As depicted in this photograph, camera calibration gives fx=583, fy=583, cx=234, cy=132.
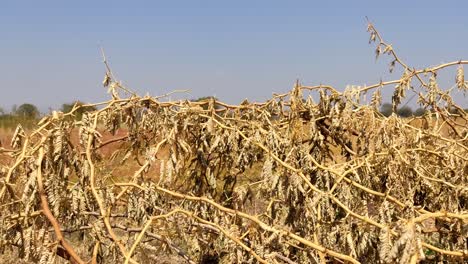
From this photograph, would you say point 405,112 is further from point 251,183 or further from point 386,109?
point 251,183

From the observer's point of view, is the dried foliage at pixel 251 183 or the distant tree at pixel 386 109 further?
the distant tree at pixel 386 109

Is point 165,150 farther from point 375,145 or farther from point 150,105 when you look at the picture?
point 375,145

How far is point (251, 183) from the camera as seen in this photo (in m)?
2.47

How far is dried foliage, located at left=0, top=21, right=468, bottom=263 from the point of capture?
179cm

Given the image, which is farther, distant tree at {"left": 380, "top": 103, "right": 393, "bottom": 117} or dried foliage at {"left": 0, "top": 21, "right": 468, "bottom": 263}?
distant tree at {"left": 380, "top": 103, "right": 393, "bottom": 117}

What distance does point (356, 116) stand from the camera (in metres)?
2.61

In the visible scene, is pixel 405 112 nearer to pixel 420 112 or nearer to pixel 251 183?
pixel 420 112

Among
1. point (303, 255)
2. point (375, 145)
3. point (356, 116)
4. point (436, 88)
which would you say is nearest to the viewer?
point (303, 255)

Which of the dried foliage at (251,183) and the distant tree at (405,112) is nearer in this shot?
the dried foliage at (251,183)

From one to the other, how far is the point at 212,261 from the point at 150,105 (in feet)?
3.53

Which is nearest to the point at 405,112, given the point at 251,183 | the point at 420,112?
the point at 420,112

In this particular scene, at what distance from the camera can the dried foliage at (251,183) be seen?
1786mm

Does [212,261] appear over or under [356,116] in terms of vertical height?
under

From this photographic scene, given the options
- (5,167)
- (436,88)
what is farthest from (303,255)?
(436,88)
